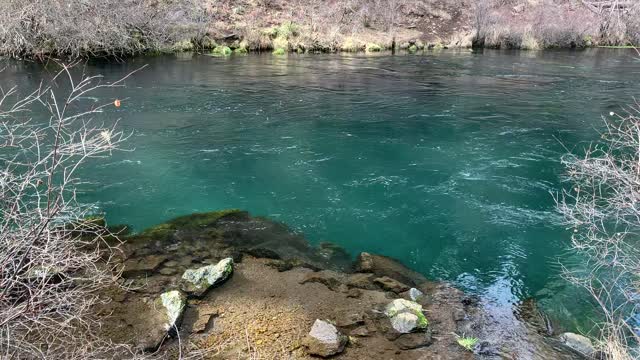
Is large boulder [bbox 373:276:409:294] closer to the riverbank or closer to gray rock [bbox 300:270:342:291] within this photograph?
gray rock [bbox 300:270:342:291]

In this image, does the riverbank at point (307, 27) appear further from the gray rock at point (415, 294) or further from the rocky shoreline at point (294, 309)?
the gray rock at point (415, 294)

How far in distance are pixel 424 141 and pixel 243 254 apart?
22.6 feet

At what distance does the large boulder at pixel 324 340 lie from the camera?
5352mm

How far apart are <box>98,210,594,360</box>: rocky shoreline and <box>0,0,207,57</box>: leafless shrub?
18.2m

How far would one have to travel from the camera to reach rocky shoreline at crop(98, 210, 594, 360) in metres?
5.45

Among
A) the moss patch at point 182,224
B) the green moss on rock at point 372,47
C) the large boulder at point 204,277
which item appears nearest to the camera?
the large boulder at point 204,277

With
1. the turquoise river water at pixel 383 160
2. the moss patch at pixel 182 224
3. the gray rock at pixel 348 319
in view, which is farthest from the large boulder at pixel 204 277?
the turquoise river water at pixel 383 160

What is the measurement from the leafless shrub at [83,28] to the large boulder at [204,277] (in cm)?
1853

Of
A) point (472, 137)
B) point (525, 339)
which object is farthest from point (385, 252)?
point (472, 137)

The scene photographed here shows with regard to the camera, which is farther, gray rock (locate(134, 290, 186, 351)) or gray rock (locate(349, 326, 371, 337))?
gray rock (locate(349, 326, 371, 337))

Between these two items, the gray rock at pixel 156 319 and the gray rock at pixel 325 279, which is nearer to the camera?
the gray rock at pixel 156 319

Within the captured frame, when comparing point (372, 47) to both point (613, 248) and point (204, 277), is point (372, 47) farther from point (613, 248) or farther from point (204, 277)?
point (204, 277)

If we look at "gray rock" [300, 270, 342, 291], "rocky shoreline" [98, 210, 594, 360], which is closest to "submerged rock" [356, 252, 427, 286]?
"rocky shoreline" [98, 210, 594, 360]

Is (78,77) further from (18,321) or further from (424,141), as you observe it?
(18,321)
